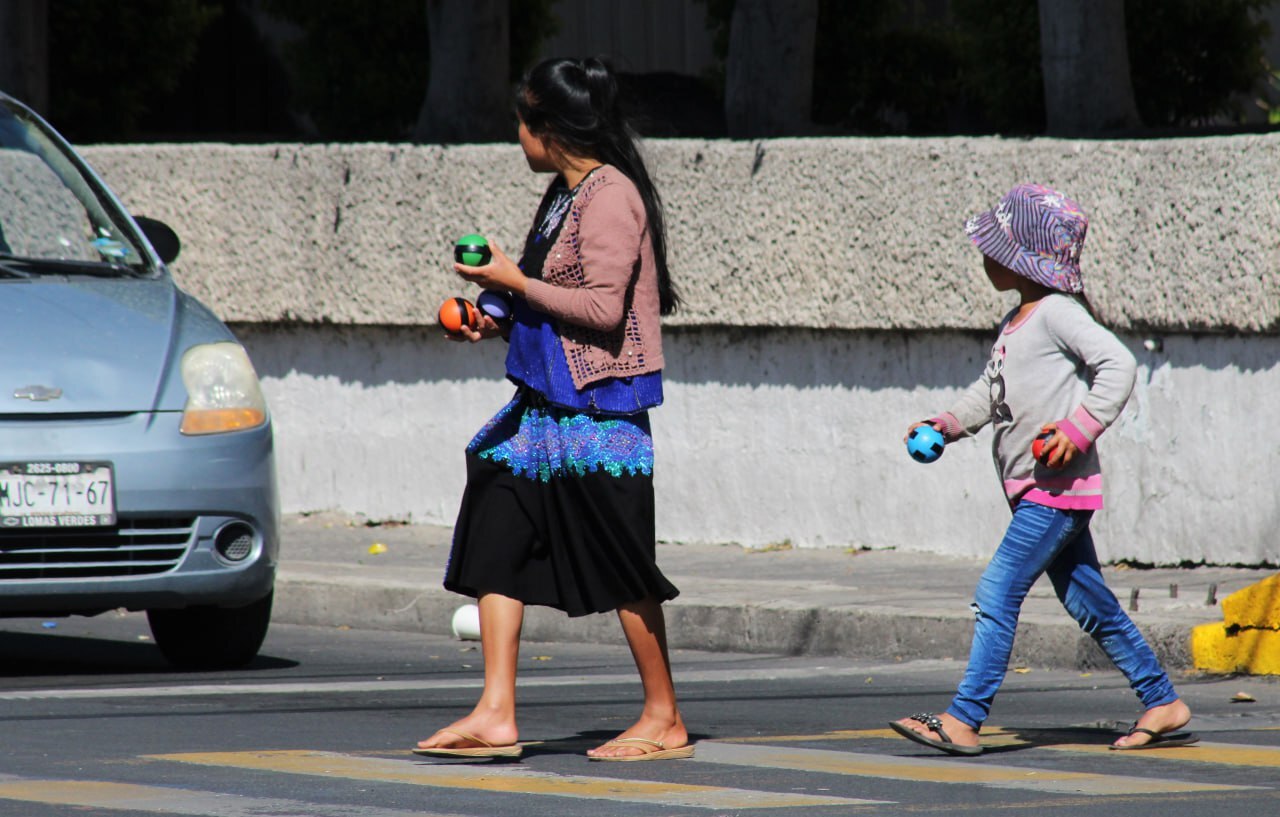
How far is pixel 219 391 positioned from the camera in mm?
7191

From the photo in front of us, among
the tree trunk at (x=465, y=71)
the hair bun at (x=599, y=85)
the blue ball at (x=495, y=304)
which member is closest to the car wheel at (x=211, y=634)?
the blue ball at (x=495, y=304)

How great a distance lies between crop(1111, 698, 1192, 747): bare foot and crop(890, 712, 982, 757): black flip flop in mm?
409

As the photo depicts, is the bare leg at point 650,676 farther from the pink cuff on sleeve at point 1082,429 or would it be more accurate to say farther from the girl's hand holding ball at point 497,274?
the pink cuff on sleeve at point 1082,429

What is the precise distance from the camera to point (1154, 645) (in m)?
7.46

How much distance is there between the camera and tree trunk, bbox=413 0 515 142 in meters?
14.9

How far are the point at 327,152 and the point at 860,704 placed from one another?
5327mm

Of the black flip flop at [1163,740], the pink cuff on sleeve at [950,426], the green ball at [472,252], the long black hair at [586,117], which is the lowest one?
the black flip flop at [1163,740]

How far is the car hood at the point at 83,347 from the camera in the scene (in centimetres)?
684

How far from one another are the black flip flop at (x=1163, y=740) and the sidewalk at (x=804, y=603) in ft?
5.03

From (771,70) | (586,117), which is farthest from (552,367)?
(771,70)

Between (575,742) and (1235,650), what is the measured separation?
2412mm

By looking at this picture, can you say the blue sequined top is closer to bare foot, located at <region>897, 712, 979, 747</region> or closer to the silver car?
bare foot, located at <region>897, 712, 979, 747</region>

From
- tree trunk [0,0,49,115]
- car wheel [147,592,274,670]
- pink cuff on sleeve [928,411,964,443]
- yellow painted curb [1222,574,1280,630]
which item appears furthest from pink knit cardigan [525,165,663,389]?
tree trunk [0,0,49,115]

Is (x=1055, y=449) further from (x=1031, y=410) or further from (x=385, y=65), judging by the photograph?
(x=385, y=65)
